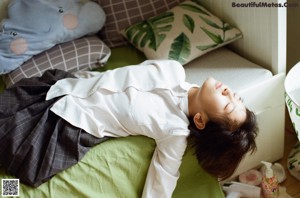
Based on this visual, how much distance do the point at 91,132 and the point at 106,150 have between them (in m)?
0.08

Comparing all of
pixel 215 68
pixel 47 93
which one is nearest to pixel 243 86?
pixel 215 68

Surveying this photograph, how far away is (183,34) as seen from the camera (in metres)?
1.77

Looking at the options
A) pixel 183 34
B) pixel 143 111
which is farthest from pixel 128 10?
pixel 143 111

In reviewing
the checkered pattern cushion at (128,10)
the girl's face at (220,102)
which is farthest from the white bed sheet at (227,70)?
the checkered pattern cushion at (128,10)

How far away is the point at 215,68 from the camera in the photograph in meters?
1.74

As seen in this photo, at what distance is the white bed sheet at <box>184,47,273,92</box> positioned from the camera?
1636mm

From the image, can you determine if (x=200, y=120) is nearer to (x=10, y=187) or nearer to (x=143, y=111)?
(x=143, y=111)

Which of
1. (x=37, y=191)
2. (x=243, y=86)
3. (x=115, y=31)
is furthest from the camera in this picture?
(x=115, y=31)

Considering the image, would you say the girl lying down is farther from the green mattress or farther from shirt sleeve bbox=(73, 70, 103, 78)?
shirt sleeve bbox=(73, 70, 103, 78)

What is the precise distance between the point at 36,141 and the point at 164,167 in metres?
0.41

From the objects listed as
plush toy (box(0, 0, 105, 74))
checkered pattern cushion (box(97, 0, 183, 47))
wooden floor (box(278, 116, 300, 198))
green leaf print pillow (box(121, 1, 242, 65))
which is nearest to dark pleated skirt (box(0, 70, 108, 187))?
plush toy (box(0, 0, 105, 74))

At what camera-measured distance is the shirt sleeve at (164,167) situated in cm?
142

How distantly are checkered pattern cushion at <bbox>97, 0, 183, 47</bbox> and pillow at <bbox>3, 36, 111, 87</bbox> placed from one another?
151 mm

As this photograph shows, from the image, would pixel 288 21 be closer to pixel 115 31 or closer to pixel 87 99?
pixel 115 31
